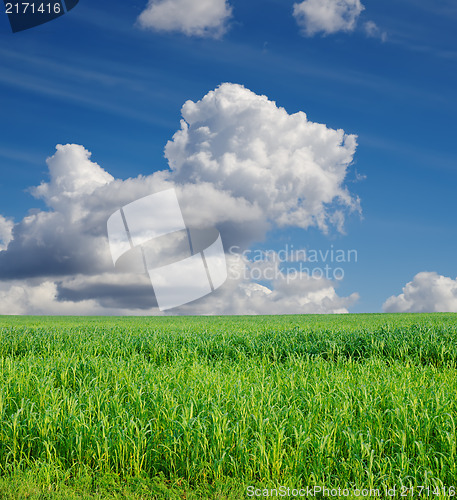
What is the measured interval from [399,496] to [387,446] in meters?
0.93

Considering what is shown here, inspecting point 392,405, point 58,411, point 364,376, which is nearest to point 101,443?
point 58,411

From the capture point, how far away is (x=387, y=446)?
518 centimetres

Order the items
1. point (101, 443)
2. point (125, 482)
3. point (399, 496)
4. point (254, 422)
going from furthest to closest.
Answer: point (254, 422) → point (101, 443) → point (125, 482) → point (399, 496)

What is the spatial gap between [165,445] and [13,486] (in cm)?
168

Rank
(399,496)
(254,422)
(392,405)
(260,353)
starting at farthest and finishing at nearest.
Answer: (260,353), (392,405), (254,422), (399,496)

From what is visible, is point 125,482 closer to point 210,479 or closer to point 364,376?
point 210,479

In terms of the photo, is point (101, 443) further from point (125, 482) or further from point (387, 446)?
point (387, 446)

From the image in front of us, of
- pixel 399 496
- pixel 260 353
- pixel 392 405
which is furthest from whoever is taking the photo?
pixel 260 353

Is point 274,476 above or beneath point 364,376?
beneath

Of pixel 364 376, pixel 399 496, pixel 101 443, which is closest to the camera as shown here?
pixel 399 496

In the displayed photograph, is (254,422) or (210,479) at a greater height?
(254,422)

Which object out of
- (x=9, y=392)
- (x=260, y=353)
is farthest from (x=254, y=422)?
(x=260, y=353)

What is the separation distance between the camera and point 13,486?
4402 mm

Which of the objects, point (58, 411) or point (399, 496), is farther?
point (58, 411)
